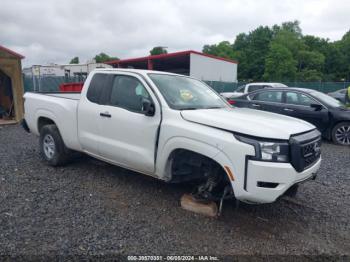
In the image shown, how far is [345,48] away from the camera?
2339 inches

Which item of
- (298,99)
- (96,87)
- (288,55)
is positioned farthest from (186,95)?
(288,55)

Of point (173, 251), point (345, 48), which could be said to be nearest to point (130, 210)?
point (173, 251)

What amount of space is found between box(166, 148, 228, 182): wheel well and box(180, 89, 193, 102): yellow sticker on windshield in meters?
0.82

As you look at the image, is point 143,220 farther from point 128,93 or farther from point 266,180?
point 128,93

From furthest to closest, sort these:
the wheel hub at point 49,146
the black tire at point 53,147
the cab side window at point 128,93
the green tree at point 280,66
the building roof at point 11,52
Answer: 1. the green tree at point 280,66
2. the building roof at point 11,52
3. the wheel hub at point 49,146
4. the black tire at point 53,147
5. the cab side window at point 128,93

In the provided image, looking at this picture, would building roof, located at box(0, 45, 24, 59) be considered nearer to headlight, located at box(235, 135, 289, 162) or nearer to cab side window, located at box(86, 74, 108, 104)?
cab side window, located at box(86, 74, 108, 104)

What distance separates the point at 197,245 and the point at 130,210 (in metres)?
1.12

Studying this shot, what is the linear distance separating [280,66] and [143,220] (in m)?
56.0

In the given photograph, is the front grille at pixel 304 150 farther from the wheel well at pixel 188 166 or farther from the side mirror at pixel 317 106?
the side mirror at pixel 317 106

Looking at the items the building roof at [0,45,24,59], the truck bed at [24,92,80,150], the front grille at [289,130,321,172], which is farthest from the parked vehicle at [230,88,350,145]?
the building roof at [0,45,24,59]

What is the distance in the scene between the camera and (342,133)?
26.0 feet

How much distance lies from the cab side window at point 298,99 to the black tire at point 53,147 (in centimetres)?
645

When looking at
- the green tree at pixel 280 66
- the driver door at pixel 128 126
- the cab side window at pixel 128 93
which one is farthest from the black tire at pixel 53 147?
the green tree at pixel 280 66

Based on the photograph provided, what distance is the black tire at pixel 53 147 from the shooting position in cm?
519
